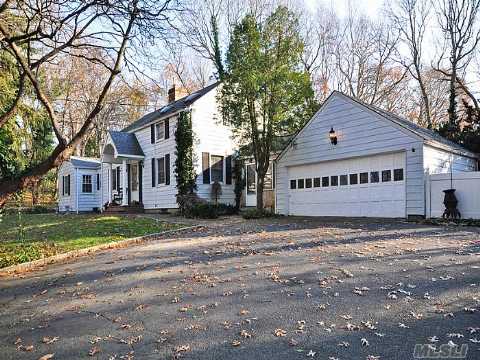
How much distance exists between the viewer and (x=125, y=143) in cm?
2284

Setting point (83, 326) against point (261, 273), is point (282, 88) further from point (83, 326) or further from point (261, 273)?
point (83, 326)

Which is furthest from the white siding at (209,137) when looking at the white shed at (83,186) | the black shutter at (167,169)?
the white shed at (83,186)

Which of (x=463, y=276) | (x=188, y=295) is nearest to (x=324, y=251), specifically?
(x=463, y=276)

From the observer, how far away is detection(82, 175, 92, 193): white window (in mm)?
27656

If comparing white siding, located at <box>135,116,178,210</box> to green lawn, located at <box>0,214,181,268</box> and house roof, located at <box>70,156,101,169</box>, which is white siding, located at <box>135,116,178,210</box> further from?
house roof, located at <box>70,156,101,169</box>

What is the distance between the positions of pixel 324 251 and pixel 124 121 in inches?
1418

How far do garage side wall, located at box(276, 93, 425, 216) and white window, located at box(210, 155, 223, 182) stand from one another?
3466mm

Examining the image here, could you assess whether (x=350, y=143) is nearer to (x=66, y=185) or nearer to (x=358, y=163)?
(x=358, y=163)

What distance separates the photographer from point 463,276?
6102mm

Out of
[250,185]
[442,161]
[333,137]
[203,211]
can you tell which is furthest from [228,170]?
[442,161]

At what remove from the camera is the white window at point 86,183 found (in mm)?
27656

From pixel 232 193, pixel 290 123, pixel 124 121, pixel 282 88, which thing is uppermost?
pixel 124 121

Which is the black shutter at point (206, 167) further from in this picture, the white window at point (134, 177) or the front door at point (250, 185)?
the white window at point (134, 177)

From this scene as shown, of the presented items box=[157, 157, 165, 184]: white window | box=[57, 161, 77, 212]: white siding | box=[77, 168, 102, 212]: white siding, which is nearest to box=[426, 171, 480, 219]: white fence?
box=[157, 157, 165, 184]: white window
